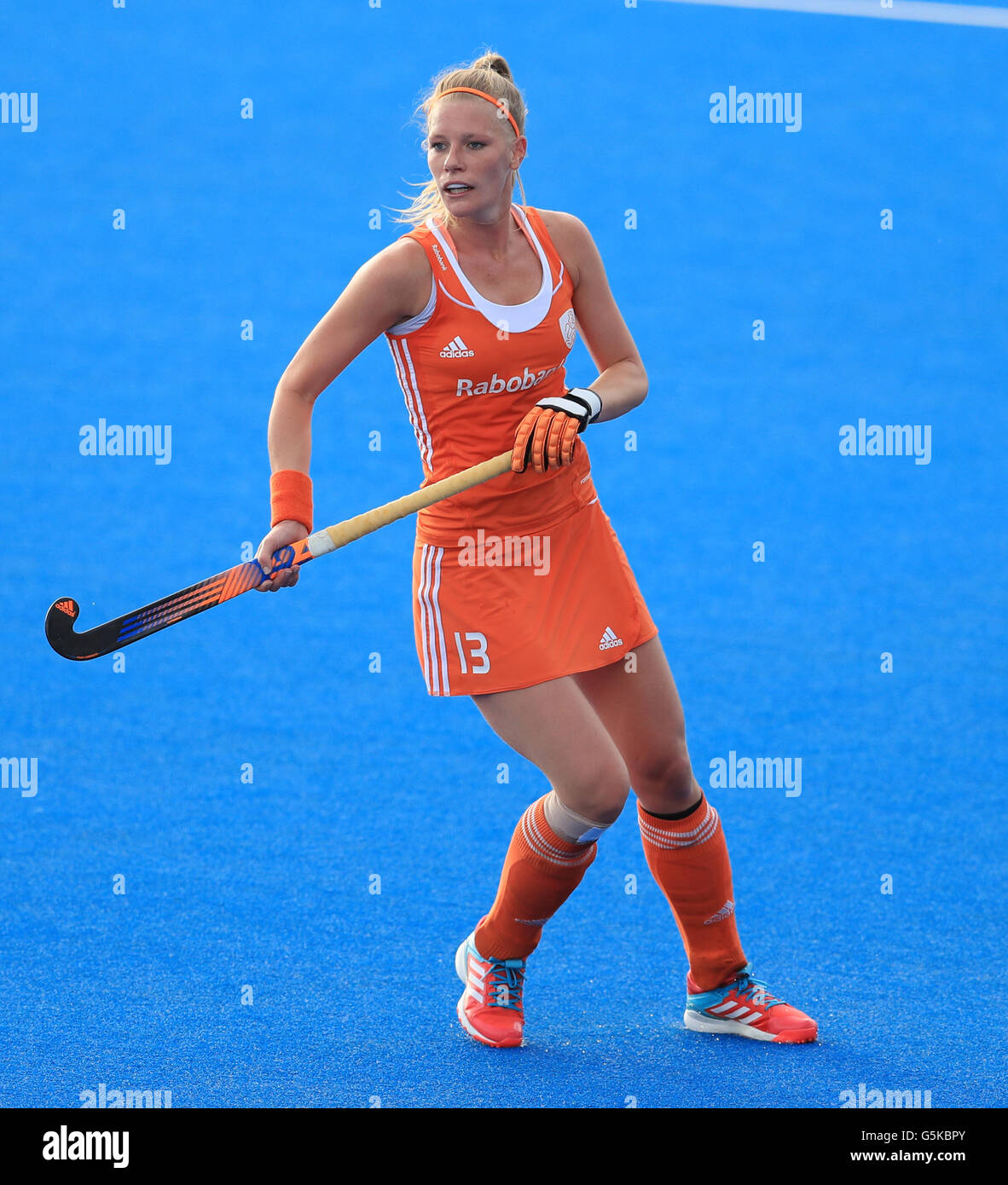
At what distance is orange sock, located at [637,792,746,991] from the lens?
9.68 feet

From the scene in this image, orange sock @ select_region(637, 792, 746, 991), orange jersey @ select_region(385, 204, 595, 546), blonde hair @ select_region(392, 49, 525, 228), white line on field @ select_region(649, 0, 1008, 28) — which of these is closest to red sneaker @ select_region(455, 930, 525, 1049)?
orange sock @ select_region(637, 792, 746, 991)

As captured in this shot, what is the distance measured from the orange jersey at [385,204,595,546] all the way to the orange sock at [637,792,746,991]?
2.10ft

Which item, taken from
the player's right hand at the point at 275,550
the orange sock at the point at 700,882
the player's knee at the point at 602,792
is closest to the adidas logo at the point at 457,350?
the player's right hand at the point at 275,550

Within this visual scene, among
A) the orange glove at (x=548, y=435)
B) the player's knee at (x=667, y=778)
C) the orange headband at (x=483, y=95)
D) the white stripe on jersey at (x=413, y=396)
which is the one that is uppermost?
the orange headband at (x=483, y=95)

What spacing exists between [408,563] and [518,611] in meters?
4.08

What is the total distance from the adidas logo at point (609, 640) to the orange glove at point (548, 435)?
0.33 metres

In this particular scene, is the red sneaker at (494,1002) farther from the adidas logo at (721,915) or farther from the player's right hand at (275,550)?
the player's right hand at (275,550)

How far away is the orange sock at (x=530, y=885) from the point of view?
114 inches

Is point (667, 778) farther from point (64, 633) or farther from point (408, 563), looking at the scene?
point (408, 563)

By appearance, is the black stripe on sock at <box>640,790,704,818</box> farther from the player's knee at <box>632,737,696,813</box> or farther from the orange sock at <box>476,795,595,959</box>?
the orange sock at <box>476,795,595,959</box>

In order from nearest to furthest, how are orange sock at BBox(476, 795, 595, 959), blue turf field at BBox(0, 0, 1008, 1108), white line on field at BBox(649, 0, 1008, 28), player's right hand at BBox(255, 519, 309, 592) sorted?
player's right hand at BBox(255, 519, 309, 592) → orange sock at BBox(476, 795, 595, 959) → blue turf field at BBox(0, 0, 1008, 1108) → white line on field at BBox(649, 0, 1008, 28)

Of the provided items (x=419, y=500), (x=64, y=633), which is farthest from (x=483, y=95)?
(x=64, y=633)

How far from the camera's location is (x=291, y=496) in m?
2.62

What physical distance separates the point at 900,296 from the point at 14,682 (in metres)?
5.27
